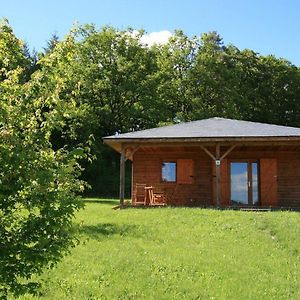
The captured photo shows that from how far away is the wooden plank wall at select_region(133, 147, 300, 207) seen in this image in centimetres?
1959

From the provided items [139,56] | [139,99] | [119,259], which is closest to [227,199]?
[119,259]

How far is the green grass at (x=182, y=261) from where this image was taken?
7656 mm

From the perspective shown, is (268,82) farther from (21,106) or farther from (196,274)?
(21,106)

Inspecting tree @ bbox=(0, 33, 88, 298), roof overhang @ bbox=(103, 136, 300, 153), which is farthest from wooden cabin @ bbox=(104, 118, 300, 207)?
tree @ bbox=(0, 33, 88, 298)

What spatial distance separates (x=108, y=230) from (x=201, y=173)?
8.36 m

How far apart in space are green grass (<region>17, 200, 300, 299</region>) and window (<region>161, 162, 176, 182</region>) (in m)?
5.96

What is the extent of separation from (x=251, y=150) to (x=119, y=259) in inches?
459

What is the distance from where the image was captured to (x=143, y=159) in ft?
67.2

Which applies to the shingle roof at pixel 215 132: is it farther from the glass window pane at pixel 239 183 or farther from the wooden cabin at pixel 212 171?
the glass window pane at pixel 239 183

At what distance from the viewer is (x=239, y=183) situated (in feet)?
64.0

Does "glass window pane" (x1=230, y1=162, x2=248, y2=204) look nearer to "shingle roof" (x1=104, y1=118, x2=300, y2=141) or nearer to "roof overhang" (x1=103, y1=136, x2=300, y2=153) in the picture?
"shingle roof" (x1=104, y1=118, x2=300, y2=141)


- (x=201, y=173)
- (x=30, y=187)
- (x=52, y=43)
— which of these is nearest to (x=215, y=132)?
(x=201, y=173)

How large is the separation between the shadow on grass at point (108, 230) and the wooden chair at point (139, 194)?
265 inches

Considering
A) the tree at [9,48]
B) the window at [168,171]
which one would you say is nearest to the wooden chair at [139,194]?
the window at [168,171]
